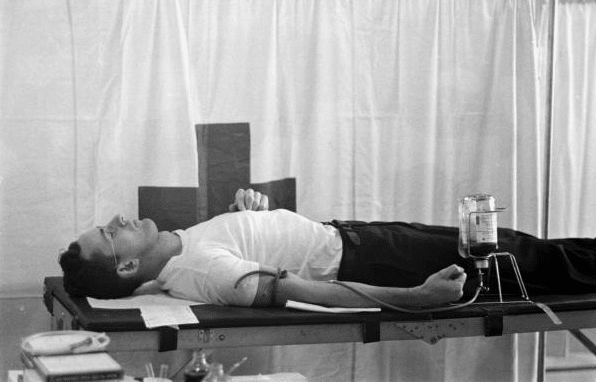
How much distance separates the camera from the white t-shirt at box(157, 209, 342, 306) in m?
2.66

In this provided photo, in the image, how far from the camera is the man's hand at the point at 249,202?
2.97 metres

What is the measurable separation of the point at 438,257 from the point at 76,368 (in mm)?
1545

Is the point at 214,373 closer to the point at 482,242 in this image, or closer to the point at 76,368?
the point at 76,368

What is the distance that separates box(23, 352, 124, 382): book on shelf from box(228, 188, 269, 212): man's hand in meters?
1.32

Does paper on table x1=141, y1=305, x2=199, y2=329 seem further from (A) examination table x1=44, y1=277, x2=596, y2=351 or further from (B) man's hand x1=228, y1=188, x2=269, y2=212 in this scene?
(B) man's hand x1=228, y1=188, x2=269, y2=212

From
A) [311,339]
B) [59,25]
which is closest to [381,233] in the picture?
[311,339]

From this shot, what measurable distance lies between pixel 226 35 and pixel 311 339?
3.72 feet

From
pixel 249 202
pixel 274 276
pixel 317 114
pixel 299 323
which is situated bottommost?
pixel 299 323

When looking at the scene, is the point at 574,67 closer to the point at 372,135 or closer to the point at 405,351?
the point at 372,135

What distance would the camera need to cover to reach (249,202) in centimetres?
297

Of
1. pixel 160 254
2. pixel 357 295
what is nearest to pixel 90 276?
pixel 160 254

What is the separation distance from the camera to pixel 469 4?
11.3ft

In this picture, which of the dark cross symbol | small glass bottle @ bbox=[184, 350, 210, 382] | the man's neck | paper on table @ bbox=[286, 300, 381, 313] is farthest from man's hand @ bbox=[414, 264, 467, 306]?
small glass bottle @ bbox=[184, 350, 210, 382]

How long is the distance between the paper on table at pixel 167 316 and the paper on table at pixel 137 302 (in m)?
0.07
